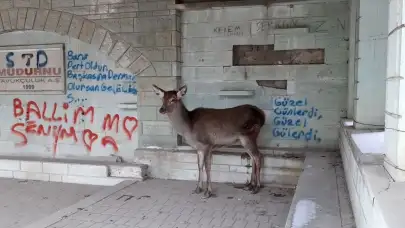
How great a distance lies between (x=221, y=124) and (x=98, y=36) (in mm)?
2754

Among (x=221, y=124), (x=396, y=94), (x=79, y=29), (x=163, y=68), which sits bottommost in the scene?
(x=221, y=124)

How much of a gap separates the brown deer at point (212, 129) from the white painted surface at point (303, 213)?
2.26 m

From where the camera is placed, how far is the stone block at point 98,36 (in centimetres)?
645

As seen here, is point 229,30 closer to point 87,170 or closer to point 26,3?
point 87,170

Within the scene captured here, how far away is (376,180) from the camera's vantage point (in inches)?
76.3

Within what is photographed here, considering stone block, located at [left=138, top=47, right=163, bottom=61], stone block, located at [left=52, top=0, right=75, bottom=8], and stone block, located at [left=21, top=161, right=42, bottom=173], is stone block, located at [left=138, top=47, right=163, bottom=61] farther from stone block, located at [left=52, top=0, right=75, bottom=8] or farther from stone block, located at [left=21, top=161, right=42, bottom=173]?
stone block, located at [left=21, top=161, right=42, bottom=173]

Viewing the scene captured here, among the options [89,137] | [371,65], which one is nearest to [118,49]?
[89,137]

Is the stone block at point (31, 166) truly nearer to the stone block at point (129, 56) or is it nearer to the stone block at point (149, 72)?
the stone block at point (129, 56)

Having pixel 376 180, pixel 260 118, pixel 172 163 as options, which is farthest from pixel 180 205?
pixel 376 180

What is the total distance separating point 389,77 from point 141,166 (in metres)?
4.66

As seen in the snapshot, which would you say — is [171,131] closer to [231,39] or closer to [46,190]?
[231,39]

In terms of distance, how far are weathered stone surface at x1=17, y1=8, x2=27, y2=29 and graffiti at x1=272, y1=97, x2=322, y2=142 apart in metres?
4.61

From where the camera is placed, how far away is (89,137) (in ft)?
22.5

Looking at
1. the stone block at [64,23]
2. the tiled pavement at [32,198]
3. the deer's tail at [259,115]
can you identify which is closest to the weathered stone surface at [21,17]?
the stone block at [64,23]
